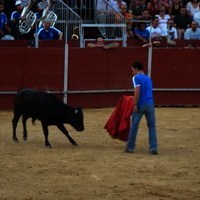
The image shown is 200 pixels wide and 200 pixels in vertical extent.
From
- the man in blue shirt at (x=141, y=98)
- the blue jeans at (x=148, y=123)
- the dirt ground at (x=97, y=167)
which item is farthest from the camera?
the blue jeans at (x=148, y=123)

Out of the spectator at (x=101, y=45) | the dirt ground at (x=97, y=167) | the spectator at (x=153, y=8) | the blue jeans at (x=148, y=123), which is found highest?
the spectator at (x=153, y=8)

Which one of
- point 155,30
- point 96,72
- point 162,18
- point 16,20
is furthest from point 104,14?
point 16,20

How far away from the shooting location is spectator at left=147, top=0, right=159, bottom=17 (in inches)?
826

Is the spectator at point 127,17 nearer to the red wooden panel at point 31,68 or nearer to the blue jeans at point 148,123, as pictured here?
the red wooden panel at point 31,68

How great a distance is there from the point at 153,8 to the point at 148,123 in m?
10.1

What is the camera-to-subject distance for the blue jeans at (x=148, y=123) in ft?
37.1

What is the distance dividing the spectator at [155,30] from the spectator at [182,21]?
3.07ft

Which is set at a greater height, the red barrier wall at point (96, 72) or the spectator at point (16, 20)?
the spectator at point (16, 20)

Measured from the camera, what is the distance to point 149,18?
20203 mm

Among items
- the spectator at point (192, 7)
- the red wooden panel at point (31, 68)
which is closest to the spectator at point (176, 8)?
the spectator at point (192, 7)

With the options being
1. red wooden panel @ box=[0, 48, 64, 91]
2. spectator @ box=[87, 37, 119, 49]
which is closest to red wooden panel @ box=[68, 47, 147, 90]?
spectator @ box=[87, 37, 119, 49]

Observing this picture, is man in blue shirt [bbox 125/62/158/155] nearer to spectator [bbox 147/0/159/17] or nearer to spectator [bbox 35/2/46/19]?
spectator [bbox 35/2/46/19]

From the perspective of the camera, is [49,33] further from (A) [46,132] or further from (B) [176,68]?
(A) [46,132]

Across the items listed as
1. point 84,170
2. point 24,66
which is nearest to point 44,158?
point 84,170
